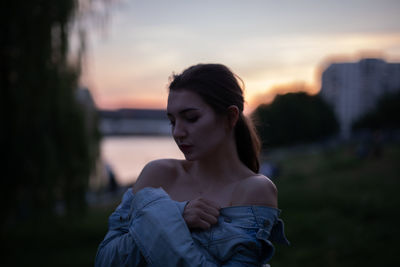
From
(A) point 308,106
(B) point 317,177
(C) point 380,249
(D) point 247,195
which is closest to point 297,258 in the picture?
(C) point 380,249

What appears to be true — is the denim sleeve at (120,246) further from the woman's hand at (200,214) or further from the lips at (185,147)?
the lips at (185,147)

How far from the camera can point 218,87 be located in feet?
5.87

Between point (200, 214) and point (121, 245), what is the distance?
37 cm

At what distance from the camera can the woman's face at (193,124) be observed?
1738mm

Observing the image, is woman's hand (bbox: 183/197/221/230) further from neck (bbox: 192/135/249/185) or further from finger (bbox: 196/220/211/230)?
neck (bbox: 192/135/249/185)

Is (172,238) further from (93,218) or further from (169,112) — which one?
(93,218)

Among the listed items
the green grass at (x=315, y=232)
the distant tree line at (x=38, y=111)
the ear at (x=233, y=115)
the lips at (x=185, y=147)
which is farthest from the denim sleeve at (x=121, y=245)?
the green grass at (x=315, y=232)

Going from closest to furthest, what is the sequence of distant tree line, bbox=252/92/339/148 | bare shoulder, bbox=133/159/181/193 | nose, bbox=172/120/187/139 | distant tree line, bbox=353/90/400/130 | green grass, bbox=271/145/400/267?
nose, bbox=172/120/187/139 → bare shoulder, bbox=133/159/181/193 → green grass, bbox=271/145/400/267 → distant tree line, bbox=353/90/400/130 → distant tree line, bbox=252/92/339/148

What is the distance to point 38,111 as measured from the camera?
6.25 m

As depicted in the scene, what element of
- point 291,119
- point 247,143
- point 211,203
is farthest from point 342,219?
point 291,119

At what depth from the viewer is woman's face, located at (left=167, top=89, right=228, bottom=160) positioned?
174 cm

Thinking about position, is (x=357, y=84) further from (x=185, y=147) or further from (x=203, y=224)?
(x=203, y=224)

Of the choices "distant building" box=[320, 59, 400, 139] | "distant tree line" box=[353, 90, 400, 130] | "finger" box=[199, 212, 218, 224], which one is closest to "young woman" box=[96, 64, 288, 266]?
"finger" box=[199, 212, 218, 224]

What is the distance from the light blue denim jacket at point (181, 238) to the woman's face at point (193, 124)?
25 cm
